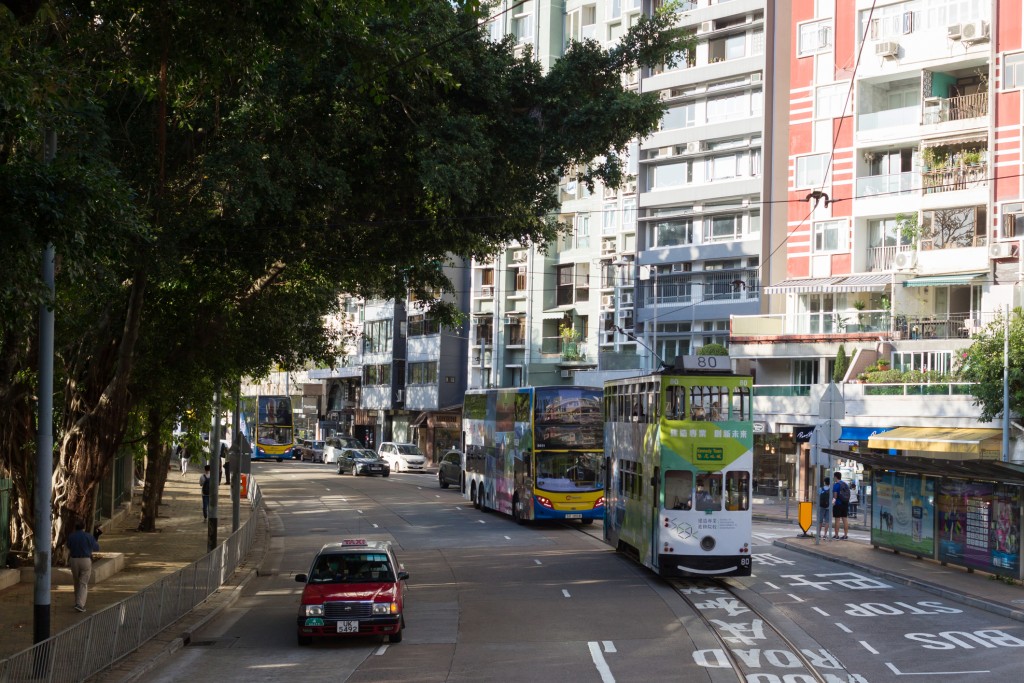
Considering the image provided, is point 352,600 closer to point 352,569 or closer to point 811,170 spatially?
point 352,569

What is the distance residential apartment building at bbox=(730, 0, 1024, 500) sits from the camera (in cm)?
4469

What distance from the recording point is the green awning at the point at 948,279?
4528 cm

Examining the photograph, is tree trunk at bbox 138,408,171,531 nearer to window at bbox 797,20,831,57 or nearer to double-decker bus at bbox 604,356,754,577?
double-decker bus at bbox 604,356,754,577

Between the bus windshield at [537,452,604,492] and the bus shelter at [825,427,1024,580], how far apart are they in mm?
9126

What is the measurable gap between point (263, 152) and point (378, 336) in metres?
79.3

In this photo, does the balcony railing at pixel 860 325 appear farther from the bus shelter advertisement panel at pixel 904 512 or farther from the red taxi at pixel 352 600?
the red taxi at pixel 352 600

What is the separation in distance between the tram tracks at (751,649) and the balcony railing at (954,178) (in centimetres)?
2877

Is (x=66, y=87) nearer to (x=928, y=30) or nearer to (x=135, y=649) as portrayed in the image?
(x=135, y=649)

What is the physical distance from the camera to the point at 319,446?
9238 centimetres

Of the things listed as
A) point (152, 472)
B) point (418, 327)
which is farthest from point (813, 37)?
point (418, 327)

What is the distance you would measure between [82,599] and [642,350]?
46536 millimetres

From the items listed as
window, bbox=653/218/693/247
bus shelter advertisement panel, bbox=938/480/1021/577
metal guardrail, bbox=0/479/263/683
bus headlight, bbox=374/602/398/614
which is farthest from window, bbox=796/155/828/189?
bus headlight, bbox=374/602/398/614

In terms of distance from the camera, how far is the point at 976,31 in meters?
46.1

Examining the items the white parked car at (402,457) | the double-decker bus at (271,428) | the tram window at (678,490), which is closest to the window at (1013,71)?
the tram window at (678,490)
